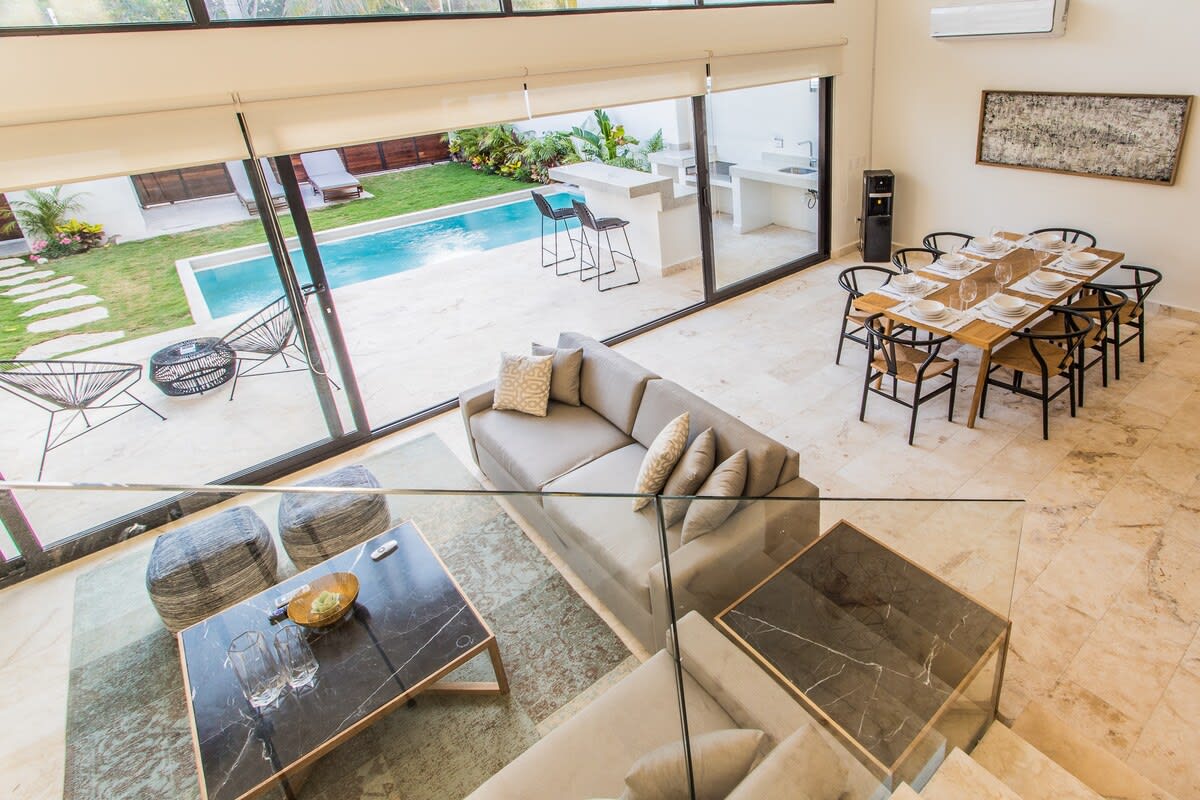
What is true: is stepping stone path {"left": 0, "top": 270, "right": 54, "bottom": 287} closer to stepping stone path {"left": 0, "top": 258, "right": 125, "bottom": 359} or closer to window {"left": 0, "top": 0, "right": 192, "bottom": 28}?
stepping stone path {"left": 0, "top": 258, "right": 125, "bottom": 359}

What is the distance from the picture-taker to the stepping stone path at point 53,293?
386cm

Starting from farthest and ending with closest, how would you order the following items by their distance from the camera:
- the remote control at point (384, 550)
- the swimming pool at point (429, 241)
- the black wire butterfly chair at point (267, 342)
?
the swimming pool at point (429, 241) → the black wire butterfly chair at point (267, 342) → the remote control at point (384, 550)

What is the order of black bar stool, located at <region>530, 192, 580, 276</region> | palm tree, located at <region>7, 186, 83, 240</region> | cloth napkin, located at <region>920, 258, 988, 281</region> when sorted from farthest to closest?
black bar stool, located at <region>530, 192, 580, 276</region> < cloth napkin, located at <region>920, 258, 988, 281</region> < palm tree, located at <region>7, 186, 83, 240</region>

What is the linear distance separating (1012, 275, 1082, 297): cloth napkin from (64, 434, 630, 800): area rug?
3.65 metres

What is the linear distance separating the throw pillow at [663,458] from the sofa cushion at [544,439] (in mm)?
332

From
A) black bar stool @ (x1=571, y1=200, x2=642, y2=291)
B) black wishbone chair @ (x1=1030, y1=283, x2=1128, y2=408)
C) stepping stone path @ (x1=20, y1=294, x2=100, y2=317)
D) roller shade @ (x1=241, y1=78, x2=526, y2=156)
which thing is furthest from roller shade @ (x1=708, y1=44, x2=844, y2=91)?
stepping stone path @ (x1=20, y1=294, x2=100, y2=317)

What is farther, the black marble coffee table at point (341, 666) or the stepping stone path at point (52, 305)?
the stepping stone path at point (52, 305)

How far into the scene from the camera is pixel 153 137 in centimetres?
358

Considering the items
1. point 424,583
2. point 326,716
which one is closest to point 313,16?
point 424,583

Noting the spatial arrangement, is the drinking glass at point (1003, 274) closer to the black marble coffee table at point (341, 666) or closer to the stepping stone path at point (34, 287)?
the black marble coffee table at point (341, 666)

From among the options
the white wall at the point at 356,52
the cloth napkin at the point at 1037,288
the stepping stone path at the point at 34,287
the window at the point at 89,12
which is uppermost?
the window at the point at 89,12

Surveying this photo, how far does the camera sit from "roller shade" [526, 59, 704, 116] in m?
4.82

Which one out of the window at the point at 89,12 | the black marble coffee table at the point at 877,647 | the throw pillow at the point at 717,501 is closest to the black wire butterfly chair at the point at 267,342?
the window at the point at 89,12

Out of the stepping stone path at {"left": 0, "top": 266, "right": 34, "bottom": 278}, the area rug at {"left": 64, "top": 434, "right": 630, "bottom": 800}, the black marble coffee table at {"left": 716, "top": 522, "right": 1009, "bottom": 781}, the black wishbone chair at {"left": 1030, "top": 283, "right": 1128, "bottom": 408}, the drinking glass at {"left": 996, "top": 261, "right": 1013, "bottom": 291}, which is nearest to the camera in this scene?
the black marble coffee table at {"left": 716, "top": 522, "right": 1009, "bottom": 781}
